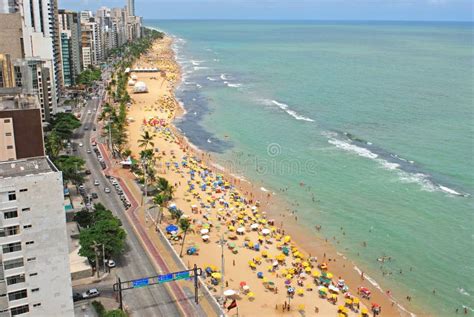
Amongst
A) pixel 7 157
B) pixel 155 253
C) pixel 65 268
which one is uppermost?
pixel 7 157

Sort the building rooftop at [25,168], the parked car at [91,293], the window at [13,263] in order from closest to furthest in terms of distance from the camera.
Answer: the window at [13,263], the building rooftop at [25,168], the parked car at [91,293]

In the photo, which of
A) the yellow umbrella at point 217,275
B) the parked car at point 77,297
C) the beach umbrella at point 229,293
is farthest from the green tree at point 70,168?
the beach umbrella at point 229,293

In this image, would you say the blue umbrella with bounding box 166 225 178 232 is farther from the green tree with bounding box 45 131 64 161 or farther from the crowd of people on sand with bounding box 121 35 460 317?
the green tree with bounding box 45 131 64 161

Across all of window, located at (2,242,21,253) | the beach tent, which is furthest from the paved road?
the beach tent

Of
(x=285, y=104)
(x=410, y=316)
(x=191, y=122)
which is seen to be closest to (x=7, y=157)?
(x=410, y=316)

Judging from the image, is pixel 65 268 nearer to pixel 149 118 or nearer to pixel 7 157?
pixel 7 157

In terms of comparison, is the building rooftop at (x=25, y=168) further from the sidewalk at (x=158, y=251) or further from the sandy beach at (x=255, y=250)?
the sandy beach at (x=255, y=250)
